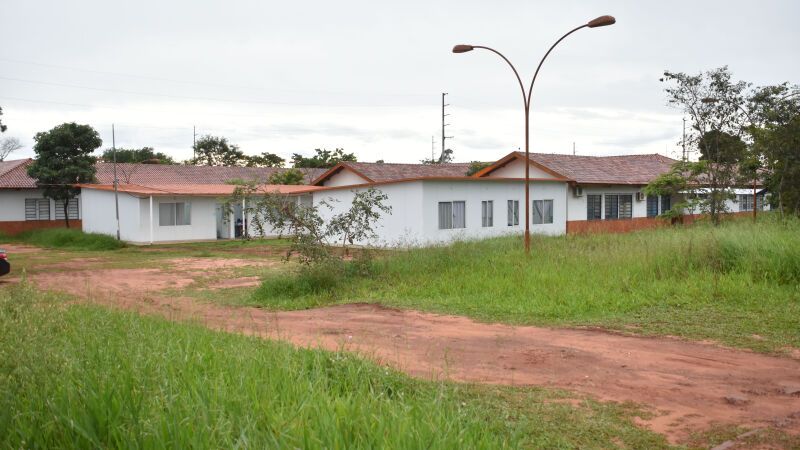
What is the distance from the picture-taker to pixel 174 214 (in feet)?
99.0

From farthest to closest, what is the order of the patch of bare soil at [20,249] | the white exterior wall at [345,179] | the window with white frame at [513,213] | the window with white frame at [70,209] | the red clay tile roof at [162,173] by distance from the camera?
1. the red clay tile roof at [162,173]
2. the window with white frame at [70,209]
3. the white exterior wall at [345,179]
4. the window with white frame at [513,213]
5. the patch of bare soil at [20,249]

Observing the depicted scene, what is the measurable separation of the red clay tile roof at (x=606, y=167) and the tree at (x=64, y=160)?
23.3 metres

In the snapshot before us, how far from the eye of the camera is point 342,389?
500 centimetres

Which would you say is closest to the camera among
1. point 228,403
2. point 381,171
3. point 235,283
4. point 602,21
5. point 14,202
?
point 228,403

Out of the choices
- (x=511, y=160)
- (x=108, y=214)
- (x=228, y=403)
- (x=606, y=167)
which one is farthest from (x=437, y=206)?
(x=228, y=403)

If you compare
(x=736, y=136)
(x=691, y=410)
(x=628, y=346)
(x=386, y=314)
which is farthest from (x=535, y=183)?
(x=691, y=410)

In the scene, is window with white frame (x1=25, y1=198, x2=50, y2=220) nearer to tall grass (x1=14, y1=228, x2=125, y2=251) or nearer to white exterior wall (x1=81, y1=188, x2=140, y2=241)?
tall grass (x1=14, y1=228, x2=125, y2=251)

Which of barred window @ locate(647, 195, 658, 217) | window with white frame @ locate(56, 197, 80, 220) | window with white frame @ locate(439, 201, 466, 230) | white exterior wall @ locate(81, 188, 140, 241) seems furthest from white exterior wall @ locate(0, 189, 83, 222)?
barred window @ locate(647, 195, 658, 217)

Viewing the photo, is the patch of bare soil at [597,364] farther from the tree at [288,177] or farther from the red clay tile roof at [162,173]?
the tree at [288,177]

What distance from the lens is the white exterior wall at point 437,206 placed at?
22969 mm

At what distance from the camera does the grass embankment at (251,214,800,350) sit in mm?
8734

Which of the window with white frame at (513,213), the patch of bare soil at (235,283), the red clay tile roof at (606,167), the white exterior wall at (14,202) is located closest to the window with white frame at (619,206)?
the red clay tile roof at (606,167)

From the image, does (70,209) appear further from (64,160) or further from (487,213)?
(487,213)

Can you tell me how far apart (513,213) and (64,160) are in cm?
2438
